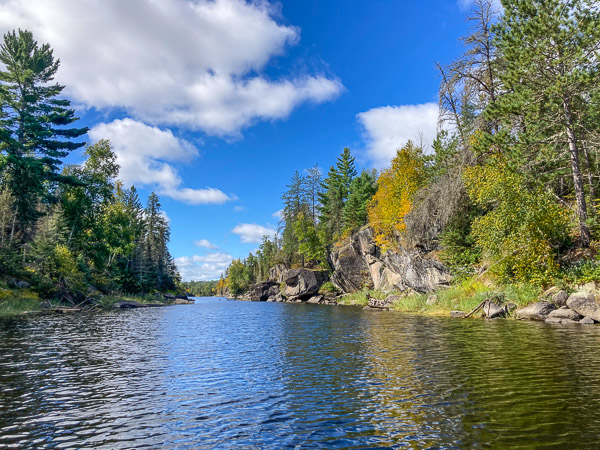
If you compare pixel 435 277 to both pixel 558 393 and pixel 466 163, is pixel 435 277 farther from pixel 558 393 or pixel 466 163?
pixel 558 393

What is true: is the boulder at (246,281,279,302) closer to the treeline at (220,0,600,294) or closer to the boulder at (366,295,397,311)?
the boulder at (366,295,397,311)

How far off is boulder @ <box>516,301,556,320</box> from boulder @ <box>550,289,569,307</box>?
15.9 inches

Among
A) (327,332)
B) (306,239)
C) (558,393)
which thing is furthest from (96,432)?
(306,239)

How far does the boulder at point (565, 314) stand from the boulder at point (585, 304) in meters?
0.29

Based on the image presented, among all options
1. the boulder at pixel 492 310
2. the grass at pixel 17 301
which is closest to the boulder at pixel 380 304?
the boulder at pixel 492 310

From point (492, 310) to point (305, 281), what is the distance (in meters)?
48.4

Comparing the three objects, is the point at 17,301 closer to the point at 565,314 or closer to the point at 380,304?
the point at 380,304

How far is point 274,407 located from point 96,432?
3.51 m

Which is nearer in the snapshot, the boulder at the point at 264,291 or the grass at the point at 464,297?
the grass at the point at 464,297

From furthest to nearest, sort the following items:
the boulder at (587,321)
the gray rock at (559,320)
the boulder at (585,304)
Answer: the gray rock at (559,320) → the boulder at (585,304) → the boulder at (587,321)

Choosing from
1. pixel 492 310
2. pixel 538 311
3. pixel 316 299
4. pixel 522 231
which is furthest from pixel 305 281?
pixel 538 311

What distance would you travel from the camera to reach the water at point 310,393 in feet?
19.9

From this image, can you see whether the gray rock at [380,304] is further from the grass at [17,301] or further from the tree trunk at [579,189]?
the grass at [17,301]

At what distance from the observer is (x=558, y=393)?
793 centimetres
